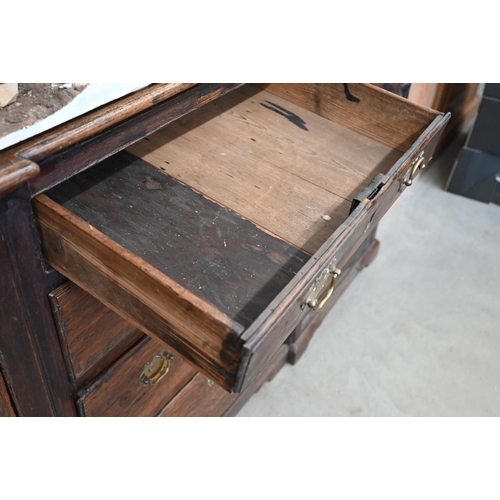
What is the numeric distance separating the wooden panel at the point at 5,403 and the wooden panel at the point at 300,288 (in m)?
0.44

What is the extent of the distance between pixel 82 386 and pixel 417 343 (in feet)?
3.41

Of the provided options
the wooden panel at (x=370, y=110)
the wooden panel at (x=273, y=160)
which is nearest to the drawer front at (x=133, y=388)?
the wooden panel at (x=273, y=160)

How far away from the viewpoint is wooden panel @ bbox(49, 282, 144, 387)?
82 centimetres

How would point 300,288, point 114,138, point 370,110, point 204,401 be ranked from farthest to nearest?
point 204,401 → point 370,110 → point 114,138 → point 300,288

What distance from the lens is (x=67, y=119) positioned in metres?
0.68

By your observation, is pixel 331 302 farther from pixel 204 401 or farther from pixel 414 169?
pixel 414 169

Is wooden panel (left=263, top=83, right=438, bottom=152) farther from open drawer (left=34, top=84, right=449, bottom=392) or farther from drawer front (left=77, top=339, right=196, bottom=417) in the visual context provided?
drawer front (left=77, top=339, right=196, bottom=417)

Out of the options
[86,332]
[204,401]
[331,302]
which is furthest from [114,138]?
[331,302]

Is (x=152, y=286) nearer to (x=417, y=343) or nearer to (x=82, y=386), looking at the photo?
(x=82, y=386)

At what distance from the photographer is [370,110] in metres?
0.99

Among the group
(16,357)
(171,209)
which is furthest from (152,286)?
(16,357)

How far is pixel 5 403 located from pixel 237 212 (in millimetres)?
489

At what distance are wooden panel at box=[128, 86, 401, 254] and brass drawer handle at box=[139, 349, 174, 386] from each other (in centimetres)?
38

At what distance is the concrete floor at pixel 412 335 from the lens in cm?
146
